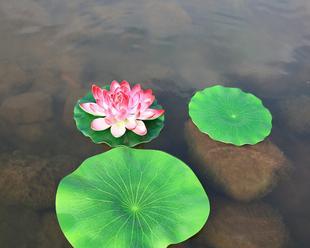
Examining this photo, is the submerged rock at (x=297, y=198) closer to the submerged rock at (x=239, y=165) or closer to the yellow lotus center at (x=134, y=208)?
the submerged rock at (x=239, y=165)

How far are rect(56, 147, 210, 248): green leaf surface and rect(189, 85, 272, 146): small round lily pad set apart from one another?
595mm

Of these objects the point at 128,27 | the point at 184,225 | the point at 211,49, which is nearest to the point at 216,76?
the point at 211,49

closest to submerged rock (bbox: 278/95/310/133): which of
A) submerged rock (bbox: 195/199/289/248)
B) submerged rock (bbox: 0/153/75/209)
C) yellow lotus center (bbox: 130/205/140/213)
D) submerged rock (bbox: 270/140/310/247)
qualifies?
submerged rock (bbox: 270/140/310/247)

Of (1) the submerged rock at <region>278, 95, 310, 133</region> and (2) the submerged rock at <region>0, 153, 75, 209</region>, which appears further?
(1) the submerged rock at <region>278, 95, 310, 133</region>

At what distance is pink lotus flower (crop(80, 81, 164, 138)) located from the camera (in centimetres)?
257

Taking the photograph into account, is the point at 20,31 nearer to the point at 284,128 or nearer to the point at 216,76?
the point at 216,76

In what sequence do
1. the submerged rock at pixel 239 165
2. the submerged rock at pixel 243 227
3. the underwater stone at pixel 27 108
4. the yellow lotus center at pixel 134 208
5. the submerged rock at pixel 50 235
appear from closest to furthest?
1. the yellow lotus center at pixel 134 208
2. the submerged rock at pixel 50 235
3. the submerged rock at pixel 243 227
4. the submerged rock at pixel 239 165
5. the underwater stone at pixel 27 108

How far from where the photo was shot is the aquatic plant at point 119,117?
257 cm

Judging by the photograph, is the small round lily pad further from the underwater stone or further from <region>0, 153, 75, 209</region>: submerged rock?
the underwater stone

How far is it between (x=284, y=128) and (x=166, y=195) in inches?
62.2

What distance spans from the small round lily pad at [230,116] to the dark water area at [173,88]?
0.42 feet

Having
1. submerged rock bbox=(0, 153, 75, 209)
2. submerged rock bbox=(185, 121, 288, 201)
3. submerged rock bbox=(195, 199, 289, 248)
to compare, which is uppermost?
submerged rock bbox=(0, 153, 75, 209)

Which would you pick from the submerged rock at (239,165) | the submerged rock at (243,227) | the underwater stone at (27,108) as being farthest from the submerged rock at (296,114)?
the underwater stone at (27,108)

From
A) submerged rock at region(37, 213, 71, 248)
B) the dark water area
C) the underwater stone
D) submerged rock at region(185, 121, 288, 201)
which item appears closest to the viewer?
submerged rock at region(37, 213, 71, 248)
